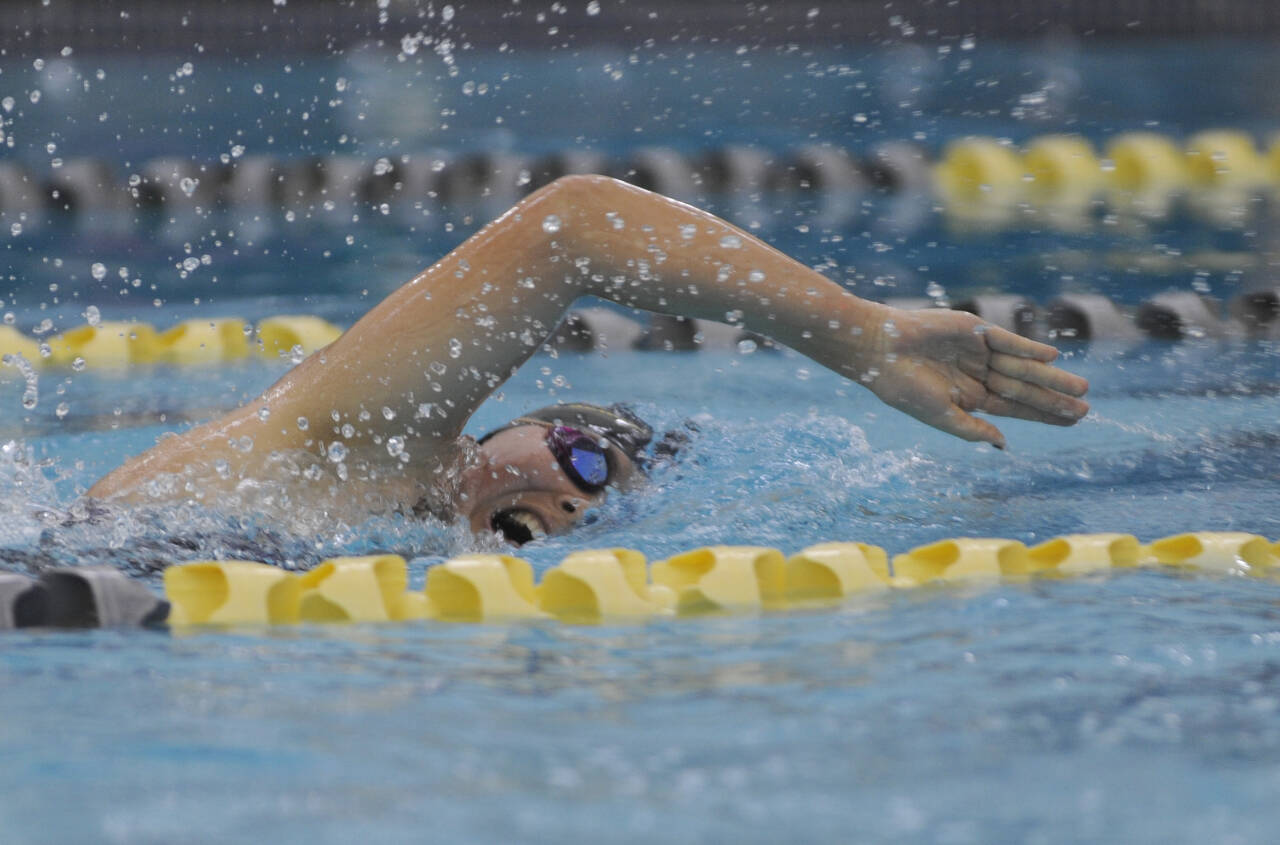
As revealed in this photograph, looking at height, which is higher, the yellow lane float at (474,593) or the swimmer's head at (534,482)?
the swimmer's head at (534,482)

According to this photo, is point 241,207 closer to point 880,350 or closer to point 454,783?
point 880,350

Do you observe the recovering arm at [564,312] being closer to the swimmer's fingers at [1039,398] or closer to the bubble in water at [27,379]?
the swimmer's fingers at [1039,398]

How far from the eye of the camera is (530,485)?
2100mm

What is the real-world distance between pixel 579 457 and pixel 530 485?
0.26ft

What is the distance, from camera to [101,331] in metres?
4.12

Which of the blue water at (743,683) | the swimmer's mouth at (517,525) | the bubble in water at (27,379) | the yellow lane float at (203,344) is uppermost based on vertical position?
the yellow lane float at (203,344)

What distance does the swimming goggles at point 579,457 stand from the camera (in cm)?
210

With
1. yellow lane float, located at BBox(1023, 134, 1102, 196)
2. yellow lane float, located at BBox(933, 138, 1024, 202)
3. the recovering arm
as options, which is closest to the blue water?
the recovering arm

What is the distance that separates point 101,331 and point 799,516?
2.55m

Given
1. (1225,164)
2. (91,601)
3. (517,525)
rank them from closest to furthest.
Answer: (91,601)
(517,525)
(1225,164)

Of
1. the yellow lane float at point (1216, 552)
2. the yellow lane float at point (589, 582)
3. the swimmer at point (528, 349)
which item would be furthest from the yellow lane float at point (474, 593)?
the yellow lane float at point (1216, 552)

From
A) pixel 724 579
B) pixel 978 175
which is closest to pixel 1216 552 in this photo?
pixel 724 579

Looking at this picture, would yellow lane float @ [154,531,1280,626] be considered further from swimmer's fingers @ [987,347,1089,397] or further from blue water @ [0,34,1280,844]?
swimmer's fingers @ [987,347,1089,397]

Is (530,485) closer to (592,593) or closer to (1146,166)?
(592,593)
